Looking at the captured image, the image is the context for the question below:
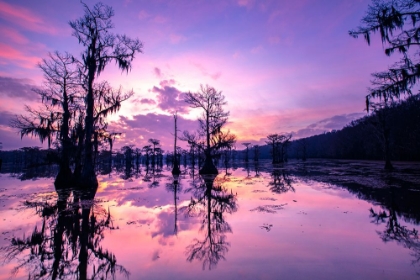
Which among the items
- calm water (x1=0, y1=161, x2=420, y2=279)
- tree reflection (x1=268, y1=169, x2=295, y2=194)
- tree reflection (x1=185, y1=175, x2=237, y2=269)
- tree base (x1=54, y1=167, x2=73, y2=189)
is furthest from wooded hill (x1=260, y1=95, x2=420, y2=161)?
tree base (x1=54, y1=167, x2=73, y2=189)

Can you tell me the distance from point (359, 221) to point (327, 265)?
3777 mm

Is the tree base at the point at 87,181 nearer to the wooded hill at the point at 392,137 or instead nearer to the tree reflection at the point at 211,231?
the tree reflection at the point at 211,231

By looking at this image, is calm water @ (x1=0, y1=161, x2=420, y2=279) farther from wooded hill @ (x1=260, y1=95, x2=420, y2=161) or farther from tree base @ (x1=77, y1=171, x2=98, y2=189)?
wooded hill @ (x1=260, y1=95, x2=420, y2=161)

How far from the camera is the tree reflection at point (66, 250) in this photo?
4.20 meters

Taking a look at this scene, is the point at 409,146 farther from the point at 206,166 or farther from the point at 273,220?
the point at 273,220

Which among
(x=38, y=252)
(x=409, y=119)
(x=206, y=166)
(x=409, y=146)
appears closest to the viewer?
(x=38, y=252)

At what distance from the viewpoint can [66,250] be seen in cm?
512

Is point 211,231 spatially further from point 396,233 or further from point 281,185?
point 281,185

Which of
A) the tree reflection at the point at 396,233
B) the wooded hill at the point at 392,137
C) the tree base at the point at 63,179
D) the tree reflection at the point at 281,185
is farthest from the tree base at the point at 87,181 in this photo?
the wooded hill at the point at 392,137

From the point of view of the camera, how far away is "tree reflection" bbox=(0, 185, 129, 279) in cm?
420

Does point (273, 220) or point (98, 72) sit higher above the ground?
point (98, 72)

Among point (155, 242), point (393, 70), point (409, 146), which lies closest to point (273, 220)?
point (155, 242)

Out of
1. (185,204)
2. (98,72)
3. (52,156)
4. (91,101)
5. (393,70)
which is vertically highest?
(98,72)

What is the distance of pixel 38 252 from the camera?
508cm
